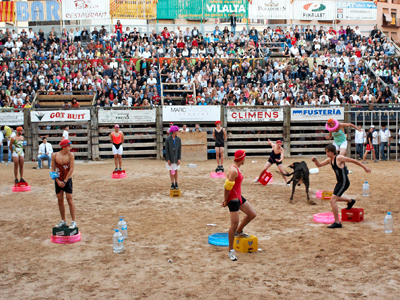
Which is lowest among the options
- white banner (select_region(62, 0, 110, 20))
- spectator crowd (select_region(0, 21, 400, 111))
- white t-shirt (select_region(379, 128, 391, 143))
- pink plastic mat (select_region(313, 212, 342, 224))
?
pink plastic mat (select_region(313, 212, 342, 224))

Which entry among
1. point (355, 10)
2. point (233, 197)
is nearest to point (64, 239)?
point (233, 197)

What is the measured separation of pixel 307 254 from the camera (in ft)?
24.0

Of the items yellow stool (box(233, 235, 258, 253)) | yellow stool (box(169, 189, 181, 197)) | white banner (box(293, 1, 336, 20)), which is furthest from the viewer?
white banner (box(293, 1, 336, 20))

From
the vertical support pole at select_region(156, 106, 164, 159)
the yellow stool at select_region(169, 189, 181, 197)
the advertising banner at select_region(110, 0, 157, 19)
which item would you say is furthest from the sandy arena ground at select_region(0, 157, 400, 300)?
the advertising banner at select_region(110, 0, 157, 19)

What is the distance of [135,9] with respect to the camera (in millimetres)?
28047

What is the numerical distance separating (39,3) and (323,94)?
1817cm

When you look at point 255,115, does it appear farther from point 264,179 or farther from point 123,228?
point 123,228

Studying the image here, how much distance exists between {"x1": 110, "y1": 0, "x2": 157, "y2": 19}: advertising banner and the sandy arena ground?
58.6 ft

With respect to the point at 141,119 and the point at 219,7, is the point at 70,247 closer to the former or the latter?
the point at 141,119

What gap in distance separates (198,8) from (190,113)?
34.6ft

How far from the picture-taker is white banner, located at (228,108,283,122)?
20922mm

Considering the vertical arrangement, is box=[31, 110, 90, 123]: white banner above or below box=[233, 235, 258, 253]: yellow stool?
above

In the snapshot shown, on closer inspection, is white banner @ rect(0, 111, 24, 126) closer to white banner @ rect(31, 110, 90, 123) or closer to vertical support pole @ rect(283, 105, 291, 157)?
white banner @ rect(31, 110, 90, 123)

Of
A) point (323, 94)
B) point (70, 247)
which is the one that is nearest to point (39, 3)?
point (323, 94)
